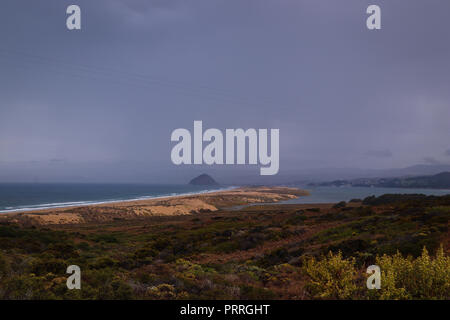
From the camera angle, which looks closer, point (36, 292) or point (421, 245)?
point (36, 292)

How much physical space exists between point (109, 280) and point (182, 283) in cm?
198

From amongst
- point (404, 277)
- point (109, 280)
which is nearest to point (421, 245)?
point (404, 277)

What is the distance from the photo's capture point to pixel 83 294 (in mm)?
6301

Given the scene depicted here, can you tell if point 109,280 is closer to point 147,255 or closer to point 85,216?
point 147,255
